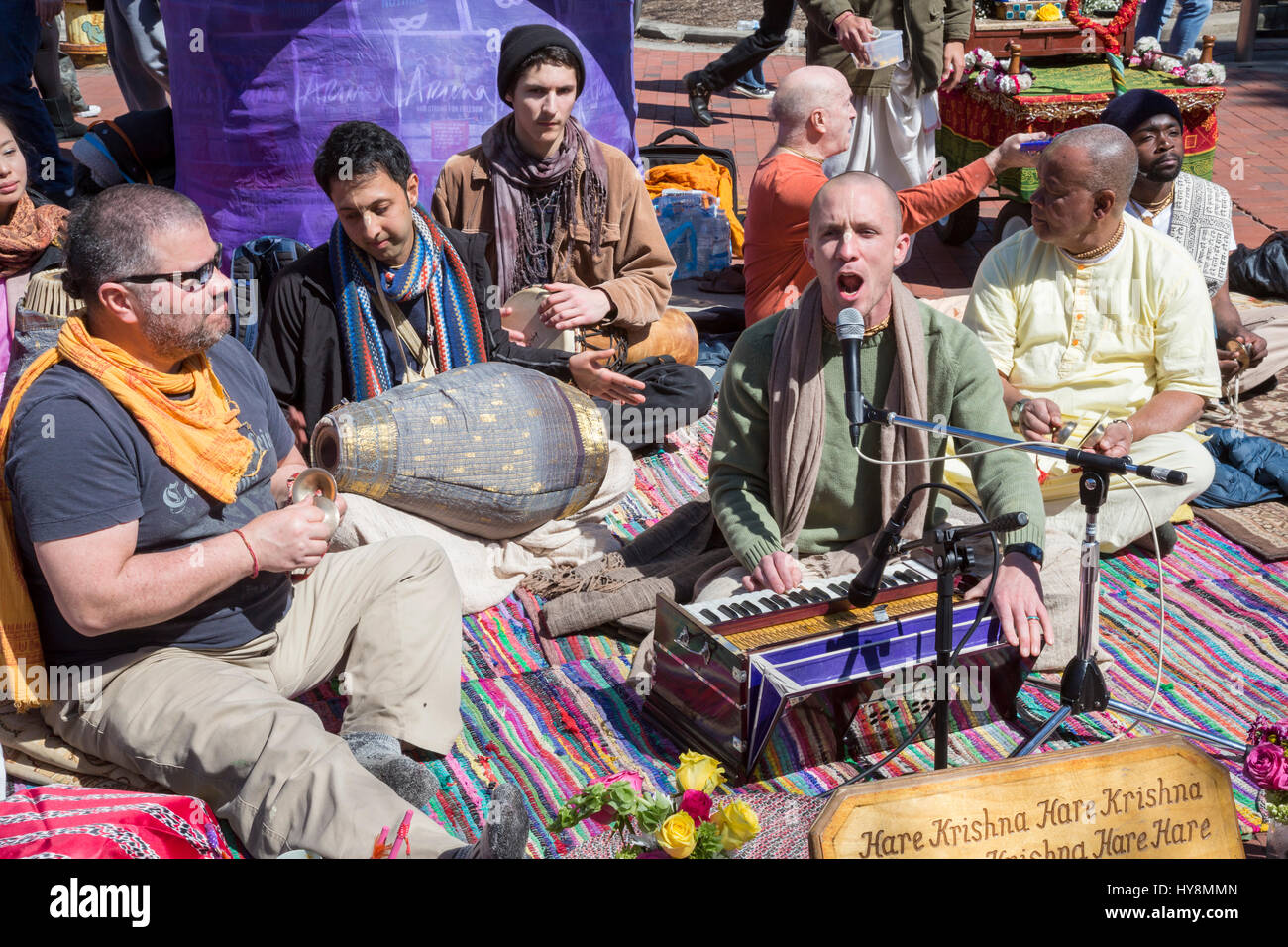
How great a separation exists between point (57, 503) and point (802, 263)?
3126 mm

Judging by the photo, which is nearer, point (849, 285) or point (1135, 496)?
point (849, 285)

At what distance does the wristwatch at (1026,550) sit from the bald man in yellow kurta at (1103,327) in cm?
97

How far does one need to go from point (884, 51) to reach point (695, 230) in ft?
4.47

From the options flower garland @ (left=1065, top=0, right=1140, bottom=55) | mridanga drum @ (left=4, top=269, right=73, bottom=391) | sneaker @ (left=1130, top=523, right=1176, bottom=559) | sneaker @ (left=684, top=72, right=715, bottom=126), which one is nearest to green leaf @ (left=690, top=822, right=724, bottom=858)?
mridanga drum @ (left=4, top=269, right=73, bottom=391)

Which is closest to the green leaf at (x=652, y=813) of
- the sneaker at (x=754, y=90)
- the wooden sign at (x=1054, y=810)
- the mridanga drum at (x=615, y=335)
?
the wooden sign at (x=1054, y=810)

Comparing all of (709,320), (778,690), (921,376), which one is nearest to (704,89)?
(709,320)

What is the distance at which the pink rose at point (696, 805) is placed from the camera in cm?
221

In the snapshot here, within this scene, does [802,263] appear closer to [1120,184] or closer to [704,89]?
[1120,184]

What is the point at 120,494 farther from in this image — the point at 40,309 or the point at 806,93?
the point at 806,93

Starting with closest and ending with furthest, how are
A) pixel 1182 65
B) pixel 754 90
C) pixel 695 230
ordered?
pixel 695 230 → pixel 1182 65 → pixel 754 90

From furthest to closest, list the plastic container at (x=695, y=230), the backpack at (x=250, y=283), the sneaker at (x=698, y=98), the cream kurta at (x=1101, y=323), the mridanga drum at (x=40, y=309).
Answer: the sneaker at (x=698, y=98)
the plastic container at (x=695, y=230)
the backpack at (x=250, y=283)
the cream kurta at (x=1101, y=323)
the mridanga drum at (x=40, y=309)

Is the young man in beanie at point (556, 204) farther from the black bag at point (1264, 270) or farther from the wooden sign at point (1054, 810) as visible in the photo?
the black bag at point (1264, 270)

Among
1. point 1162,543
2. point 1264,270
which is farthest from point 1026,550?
point 1264,270

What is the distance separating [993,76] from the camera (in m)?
6.98
